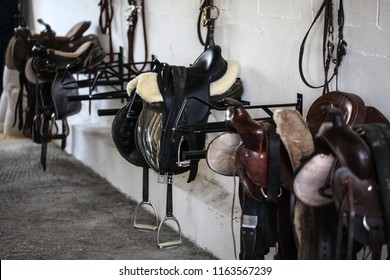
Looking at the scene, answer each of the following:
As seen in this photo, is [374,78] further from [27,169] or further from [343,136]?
[27,169]

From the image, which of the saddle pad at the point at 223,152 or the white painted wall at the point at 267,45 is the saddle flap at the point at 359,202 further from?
the white painted wall at the point at 267,45

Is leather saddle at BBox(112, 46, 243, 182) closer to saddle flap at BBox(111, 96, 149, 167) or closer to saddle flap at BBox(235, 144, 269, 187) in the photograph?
saddle flap at BBox(111, 96, 149, 167)

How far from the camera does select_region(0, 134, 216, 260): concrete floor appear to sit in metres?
3.86

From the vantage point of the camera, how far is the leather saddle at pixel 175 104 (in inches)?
129

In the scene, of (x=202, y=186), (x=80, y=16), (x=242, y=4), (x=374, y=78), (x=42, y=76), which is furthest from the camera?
(x=80, y=16)

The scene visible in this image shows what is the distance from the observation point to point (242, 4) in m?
3.78

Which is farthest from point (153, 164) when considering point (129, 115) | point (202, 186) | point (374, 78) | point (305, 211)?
point (305, 211)

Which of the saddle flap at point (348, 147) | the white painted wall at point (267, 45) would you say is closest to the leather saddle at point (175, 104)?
the white painted wall at point (267, 45)

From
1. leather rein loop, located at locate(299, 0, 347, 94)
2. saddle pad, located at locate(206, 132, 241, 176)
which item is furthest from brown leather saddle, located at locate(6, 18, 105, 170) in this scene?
saddle pad, located at locate(206, 132, 241, 176)

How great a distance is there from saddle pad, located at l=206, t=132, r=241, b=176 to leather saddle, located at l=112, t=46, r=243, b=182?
2.34 ft

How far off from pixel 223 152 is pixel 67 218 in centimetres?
227

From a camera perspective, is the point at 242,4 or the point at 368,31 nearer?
the point at 368,31

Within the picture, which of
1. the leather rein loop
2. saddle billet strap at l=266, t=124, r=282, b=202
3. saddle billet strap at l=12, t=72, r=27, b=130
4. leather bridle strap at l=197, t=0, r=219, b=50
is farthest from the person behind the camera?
saddle billet strap at l=12, t=72, r=27, b=130

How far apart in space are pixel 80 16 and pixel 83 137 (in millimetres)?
1110
